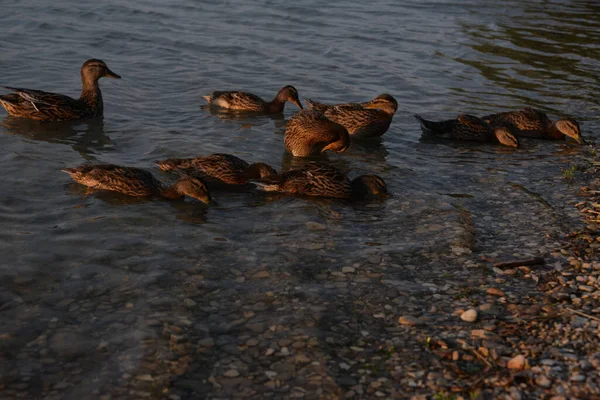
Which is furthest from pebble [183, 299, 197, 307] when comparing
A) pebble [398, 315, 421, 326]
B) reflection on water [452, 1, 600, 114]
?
reflection on water [452, 1, 600, 114]

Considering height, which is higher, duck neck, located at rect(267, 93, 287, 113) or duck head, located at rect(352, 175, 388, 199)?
duck neck, located at rect(267, 93, 287, 113)

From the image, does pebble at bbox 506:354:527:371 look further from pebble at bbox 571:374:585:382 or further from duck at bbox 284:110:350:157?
duck at bbox 284:110:350:157

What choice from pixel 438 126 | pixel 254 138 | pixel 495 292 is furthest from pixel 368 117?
pixel 495 292

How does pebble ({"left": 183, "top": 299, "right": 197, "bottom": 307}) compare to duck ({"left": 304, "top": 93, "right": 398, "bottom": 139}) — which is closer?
pebble ({"left": 183, "top": 299, "right": 197, "bottom": 307})

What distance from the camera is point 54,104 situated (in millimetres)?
12633

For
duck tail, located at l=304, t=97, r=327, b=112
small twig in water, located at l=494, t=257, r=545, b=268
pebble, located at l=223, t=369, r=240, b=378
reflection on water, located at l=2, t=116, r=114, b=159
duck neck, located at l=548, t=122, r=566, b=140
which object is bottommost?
duck neck, located at l=548, t=122, r=566, b=140

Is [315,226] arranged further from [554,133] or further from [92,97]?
[554,133]

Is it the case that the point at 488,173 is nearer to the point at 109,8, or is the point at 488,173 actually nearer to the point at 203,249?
the point at 203,249

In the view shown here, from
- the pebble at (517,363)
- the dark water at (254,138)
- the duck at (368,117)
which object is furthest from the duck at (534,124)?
the pebble at (517,363)

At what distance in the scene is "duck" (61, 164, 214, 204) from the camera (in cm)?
943

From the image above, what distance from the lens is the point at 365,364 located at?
236 inches

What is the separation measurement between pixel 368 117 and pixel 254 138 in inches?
75.4

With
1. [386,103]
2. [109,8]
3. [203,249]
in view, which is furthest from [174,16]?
[203,249]

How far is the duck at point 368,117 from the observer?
42.1 ft
